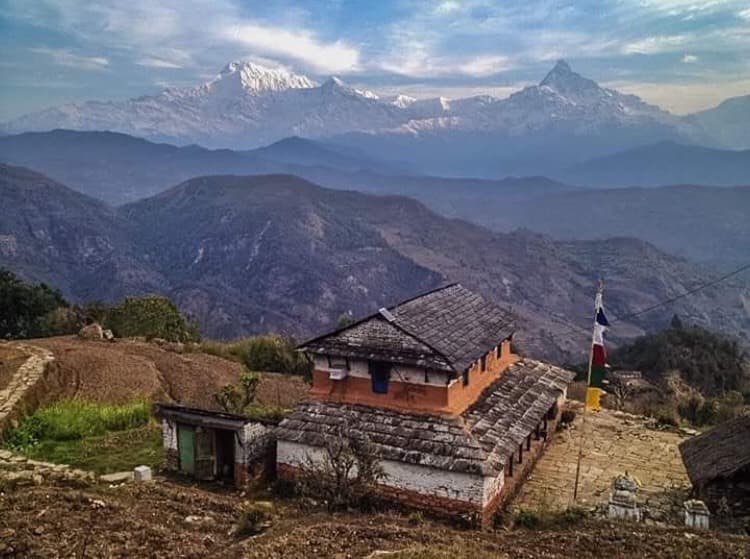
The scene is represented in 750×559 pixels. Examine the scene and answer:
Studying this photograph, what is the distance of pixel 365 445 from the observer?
15.3m

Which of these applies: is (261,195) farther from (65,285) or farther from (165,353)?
(165,353)

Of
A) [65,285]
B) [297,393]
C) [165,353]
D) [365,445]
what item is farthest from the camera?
[65,285]

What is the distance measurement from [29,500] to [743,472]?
15167 millimetres

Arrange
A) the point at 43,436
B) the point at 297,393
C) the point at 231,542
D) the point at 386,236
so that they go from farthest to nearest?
the point at 386,236 → the point at 297,393 → the point at 43,436 → the point at 231,542

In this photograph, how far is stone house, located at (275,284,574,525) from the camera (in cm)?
1492

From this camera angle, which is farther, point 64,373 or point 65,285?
point 65,285

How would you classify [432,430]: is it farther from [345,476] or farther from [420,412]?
[345,476]

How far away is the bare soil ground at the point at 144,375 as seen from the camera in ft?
77.3

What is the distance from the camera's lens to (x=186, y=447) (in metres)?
16.9

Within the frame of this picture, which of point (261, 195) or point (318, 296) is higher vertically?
point (261, 195)

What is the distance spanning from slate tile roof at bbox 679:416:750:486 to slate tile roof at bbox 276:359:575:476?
395 cm

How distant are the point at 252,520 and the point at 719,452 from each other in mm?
11314

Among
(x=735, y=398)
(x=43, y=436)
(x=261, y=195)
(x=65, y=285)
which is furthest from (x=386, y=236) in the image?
(x=43, y=436)

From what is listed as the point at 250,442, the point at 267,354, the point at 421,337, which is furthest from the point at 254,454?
the point at 267,354
